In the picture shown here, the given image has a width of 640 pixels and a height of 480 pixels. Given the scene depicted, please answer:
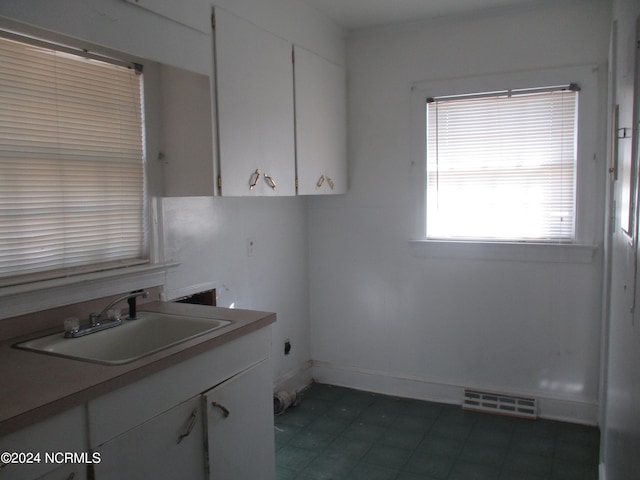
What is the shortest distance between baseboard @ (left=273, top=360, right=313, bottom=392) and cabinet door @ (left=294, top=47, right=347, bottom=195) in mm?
1244

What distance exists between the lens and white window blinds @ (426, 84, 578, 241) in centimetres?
302

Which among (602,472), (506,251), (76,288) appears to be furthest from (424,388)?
(76,288)

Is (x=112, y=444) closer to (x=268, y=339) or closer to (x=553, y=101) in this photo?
(x=268, y=339)

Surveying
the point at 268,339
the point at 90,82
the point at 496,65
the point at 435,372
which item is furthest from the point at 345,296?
the point at 90,82

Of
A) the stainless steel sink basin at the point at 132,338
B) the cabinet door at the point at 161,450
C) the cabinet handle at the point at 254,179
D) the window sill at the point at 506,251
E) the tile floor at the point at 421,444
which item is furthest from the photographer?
the window sill at the point at 506,251

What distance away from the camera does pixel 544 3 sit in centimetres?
299

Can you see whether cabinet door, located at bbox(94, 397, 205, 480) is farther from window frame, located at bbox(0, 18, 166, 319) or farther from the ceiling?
the ceiling

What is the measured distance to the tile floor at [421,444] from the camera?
2553 millimetres

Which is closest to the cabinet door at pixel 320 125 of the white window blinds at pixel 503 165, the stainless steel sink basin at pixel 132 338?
the white window blinds at pixel 503 165

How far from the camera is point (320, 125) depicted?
10.3ft

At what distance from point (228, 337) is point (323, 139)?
5.39ft

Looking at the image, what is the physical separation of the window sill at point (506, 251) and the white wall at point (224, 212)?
2.93 feet

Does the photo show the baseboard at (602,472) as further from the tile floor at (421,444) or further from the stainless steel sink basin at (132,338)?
the stainless steel sink basin at (132,338)

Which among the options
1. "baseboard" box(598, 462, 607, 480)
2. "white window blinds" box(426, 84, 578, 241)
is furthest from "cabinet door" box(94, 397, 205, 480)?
"white window blinds" box(426, 84, 578, 241)
